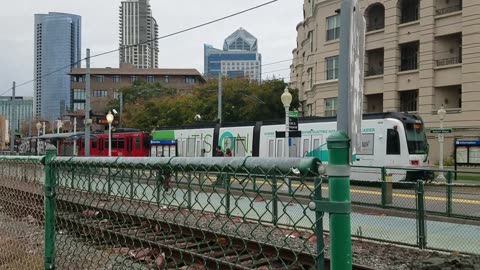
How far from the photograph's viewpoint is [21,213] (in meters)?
6.34

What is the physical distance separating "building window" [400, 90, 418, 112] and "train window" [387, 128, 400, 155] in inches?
608

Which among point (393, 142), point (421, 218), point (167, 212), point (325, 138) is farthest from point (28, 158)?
point (393, 142)

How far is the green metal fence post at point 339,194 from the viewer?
6.11ft

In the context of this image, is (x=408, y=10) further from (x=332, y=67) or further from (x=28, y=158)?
(x=28, y=158)

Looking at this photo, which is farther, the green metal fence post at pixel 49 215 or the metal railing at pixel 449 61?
the metal railing at pixel 449 61

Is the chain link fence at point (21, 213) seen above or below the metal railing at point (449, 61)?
below

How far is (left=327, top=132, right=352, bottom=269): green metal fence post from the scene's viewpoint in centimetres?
186

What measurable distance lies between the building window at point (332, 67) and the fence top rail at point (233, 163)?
3757 centimetres

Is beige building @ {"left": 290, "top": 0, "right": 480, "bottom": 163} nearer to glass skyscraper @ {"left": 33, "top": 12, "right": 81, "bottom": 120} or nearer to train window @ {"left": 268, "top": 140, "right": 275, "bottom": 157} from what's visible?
train window @ {"left": 268, "top": 140, "right": 275, "bottom": 157}

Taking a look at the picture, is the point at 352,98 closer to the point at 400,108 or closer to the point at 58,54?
the point at 400,108

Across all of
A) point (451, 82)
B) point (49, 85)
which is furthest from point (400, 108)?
point (49, 85)

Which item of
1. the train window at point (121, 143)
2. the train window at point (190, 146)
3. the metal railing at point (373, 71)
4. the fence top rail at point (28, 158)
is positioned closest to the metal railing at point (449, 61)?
the metal railing at point (373, 71)

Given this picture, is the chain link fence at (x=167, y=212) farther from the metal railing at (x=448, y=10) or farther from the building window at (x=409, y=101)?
the building window at (x=409, y=101)

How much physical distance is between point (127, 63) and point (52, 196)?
397ft
